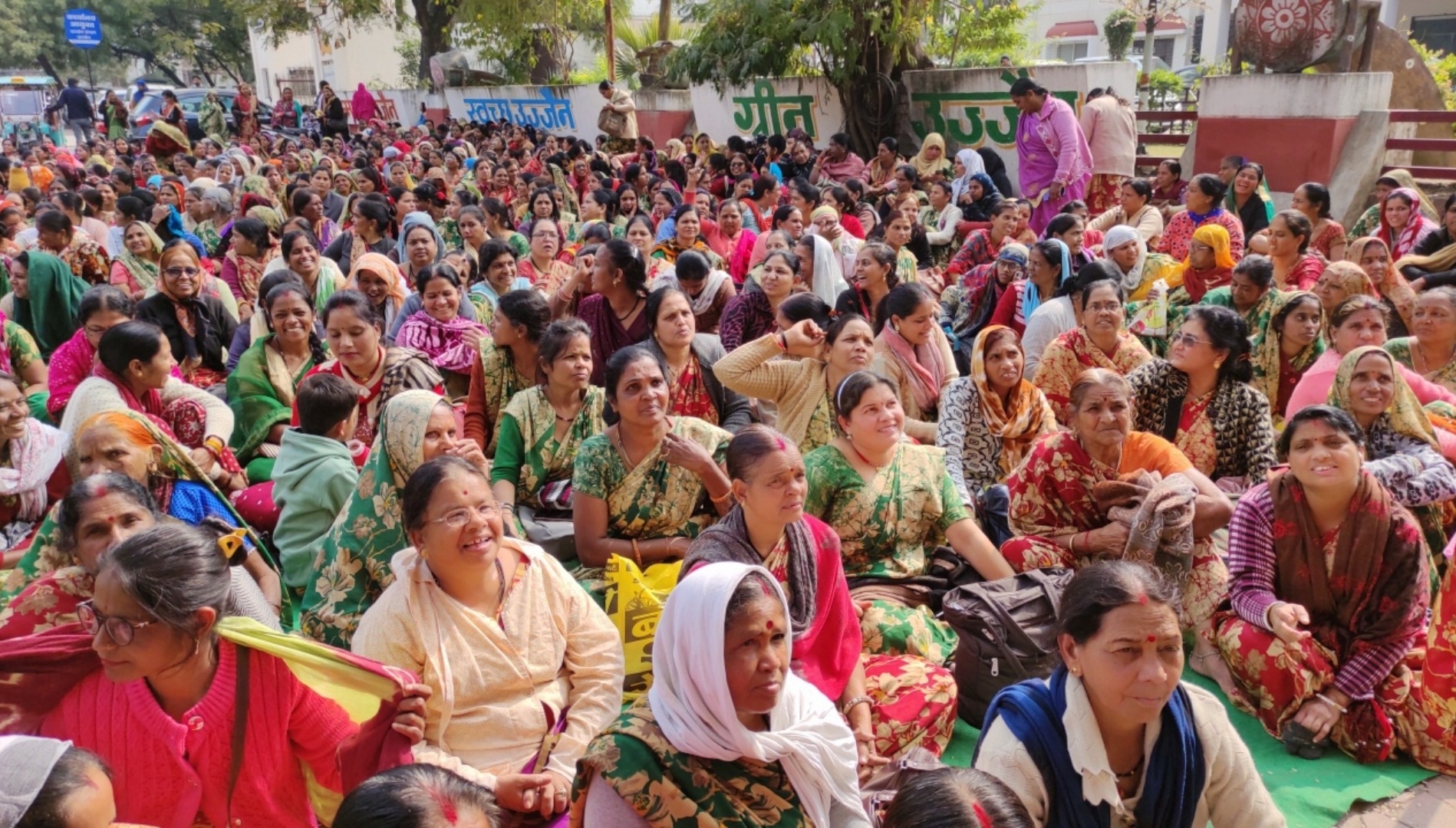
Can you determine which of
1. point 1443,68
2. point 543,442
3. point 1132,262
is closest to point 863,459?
point 543,442

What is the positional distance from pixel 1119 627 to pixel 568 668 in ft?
4.32

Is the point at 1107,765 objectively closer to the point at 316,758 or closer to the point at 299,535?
the point at 316,758

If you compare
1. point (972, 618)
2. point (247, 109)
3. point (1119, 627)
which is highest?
point (247, 109)

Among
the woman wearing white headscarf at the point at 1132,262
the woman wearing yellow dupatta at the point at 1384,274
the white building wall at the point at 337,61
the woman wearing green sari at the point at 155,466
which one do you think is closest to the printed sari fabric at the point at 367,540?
the woman wearing green sari at the point at 155,466

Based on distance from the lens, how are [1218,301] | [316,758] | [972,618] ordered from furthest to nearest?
1. [1218,301]
2. [972,618]
3. [316,758]

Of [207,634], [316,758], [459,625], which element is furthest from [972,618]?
[207,634]

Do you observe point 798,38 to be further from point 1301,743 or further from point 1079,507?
point 1301,743

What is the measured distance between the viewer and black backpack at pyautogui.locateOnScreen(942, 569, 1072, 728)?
3.02 meters

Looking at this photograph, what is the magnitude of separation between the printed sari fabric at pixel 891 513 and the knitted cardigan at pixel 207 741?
1682 millimetres

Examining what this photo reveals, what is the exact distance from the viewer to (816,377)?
14.4 feet

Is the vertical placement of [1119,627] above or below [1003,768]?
above

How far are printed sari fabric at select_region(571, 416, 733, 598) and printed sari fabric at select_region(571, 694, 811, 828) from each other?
1.55 meters

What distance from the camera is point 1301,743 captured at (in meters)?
3.00

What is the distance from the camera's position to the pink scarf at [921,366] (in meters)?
4.66
